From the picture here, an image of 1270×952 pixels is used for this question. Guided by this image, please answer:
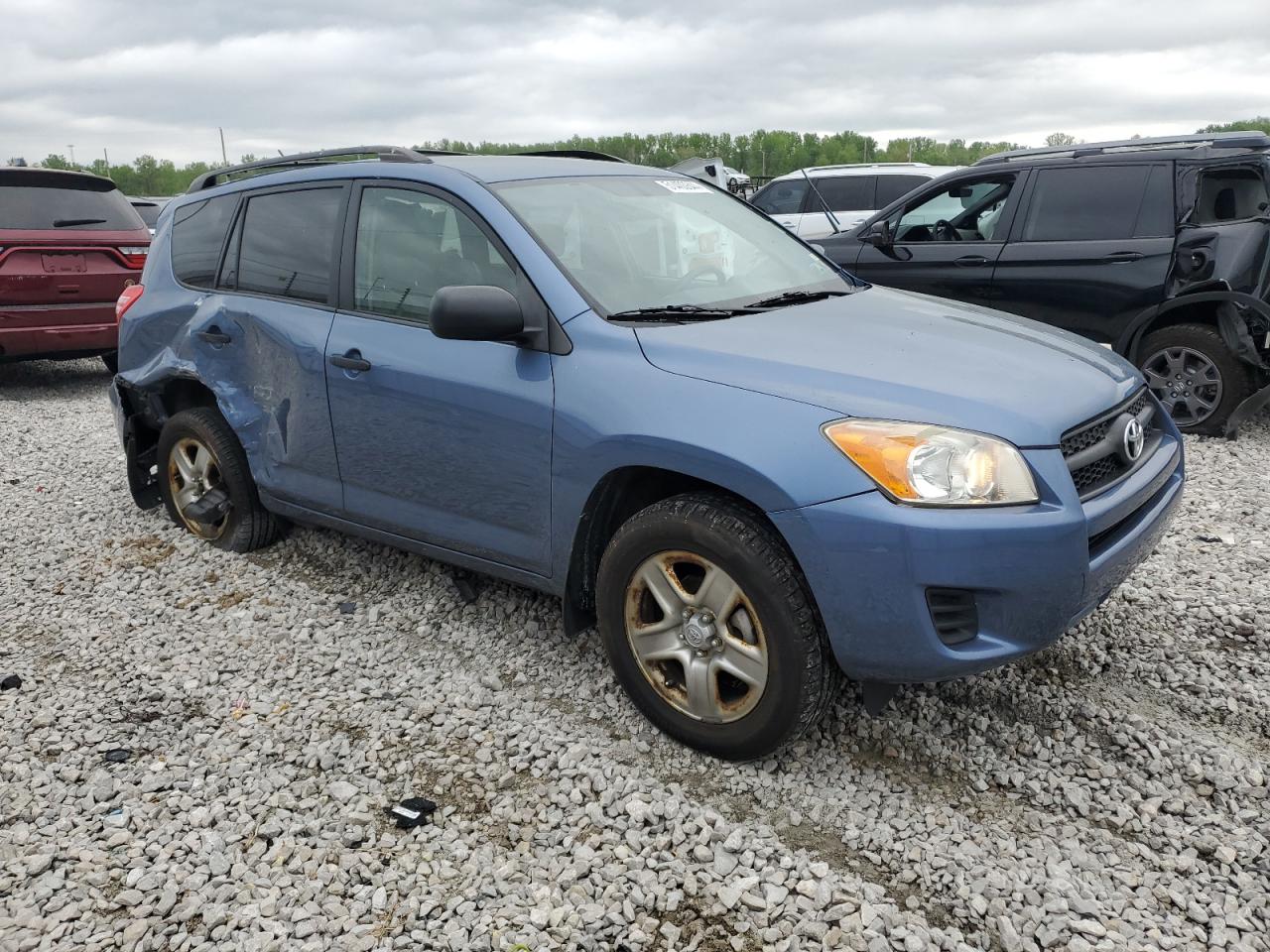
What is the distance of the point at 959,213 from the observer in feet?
24.9

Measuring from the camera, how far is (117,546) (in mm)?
5047

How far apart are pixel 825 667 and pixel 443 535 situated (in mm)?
1525

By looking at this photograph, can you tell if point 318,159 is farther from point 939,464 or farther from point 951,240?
point 951,240

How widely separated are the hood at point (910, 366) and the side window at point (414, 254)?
29.2 inches

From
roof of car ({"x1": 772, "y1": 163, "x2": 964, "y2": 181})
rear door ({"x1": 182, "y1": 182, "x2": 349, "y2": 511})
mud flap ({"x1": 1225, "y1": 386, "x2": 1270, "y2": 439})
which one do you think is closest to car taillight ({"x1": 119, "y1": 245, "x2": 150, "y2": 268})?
rear door ({"x1": 182, "y1": 182, "x2": 349, "y2": 511})

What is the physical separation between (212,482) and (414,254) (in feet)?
6.05

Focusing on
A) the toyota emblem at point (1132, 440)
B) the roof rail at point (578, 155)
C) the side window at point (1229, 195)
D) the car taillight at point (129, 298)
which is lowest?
the toyota emblem at point (1132, 440)

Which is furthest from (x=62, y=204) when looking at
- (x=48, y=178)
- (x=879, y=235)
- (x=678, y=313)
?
(x=678, y=313)

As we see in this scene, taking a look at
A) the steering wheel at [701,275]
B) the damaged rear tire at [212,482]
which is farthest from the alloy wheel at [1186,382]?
the damaged rear tire at [212,482]

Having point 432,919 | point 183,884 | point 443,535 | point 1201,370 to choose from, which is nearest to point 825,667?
point 432,919

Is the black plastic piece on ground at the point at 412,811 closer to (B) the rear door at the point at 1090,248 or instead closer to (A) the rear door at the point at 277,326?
(A) the rear door at the point at 277,326

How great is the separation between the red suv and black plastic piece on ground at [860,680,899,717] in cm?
798

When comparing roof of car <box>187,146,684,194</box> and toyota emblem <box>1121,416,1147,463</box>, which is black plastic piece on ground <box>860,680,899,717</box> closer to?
toyota emblem <box>1121,416,1147,463</box>

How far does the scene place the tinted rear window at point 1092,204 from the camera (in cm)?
675
